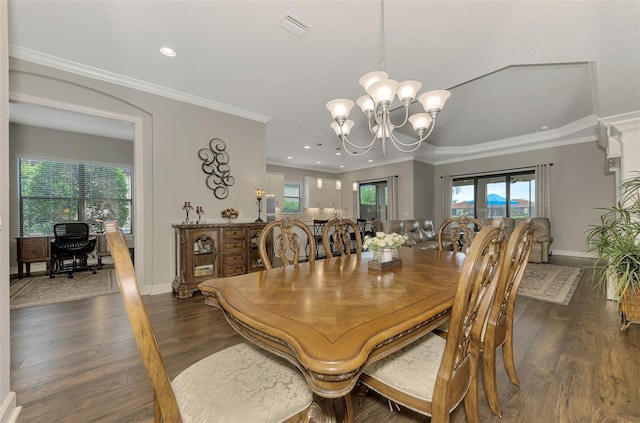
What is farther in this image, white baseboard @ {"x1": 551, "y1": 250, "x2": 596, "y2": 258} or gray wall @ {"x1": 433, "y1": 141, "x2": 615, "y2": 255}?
white baseboard @ {"x1": 551, "y1": 250, "x2": 596, "y2": 258}

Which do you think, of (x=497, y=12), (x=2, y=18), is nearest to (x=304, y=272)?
(x=2, y=18)

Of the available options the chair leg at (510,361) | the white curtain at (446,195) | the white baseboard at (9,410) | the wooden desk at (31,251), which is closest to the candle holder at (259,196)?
the white baseboard at (9,410)

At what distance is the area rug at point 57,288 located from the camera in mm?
3338

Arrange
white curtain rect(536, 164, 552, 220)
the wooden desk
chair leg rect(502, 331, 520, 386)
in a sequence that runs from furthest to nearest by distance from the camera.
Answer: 1. white curtain rect(536, 164, 552, 220)
2. the wooden desk
3. chair leg rect(502, 331, 520, 386)

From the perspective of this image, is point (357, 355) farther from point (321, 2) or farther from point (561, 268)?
point (561, 268)

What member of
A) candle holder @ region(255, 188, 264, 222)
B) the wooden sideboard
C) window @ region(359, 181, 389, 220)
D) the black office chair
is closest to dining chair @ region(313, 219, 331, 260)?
window @ region(359, 181, 389, 220)

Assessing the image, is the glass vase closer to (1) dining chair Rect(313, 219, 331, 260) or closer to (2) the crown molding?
(2) the crown molding

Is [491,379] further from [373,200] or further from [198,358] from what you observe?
[373,200]

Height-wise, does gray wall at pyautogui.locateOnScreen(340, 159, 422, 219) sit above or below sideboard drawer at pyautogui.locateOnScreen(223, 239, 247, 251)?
above

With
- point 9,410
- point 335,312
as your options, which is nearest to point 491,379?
point 335,312

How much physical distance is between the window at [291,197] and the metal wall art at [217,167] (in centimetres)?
423

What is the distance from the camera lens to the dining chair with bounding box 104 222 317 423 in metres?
0.73

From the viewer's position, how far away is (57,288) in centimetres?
388

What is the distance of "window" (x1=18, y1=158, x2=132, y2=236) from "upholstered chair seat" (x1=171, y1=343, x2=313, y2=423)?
223 inches
